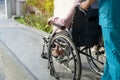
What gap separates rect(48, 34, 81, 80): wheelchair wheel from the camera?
2.90 m

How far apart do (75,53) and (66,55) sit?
1.01 feet

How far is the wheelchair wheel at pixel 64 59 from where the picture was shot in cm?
290

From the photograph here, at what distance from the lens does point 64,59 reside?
329 centimetres

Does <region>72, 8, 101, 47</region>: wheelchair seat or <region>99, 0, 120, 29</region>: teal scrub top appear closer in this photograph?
<region>99, 0, 120, 29</region>: teal scrub top

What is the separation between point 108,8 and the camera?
2232 mm

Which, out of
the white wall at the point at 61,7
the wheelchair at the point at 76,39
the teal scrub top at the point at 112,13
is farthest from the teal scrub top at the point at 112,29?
the white wall at the point at 61,7

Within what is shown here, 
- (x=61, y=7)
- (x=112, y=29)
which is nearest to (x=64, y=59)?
(x=112, y=29)

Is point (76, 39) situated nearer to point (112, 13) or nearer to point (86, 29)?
point (86, 29)

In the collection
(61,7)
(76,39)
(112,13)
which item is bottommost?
(76,39)

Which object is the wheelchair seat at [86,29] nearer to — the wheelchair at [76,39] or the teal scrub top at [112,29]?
the wheelchair at [76,39]

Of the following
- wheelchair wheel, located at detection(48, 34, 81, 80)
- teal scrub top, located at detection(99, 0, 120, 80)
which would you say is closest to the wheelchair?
wheelchair wheel, located at detection(48, 34, 81, 80)

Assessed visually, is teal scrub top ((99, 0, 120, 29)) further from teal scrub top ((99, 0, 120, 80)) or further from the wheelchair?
the wheelchair

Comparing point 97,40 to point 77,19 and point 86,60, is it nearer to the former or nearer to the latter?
point 77,19

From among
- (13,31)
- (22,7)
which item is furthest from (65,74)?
(22,7)
